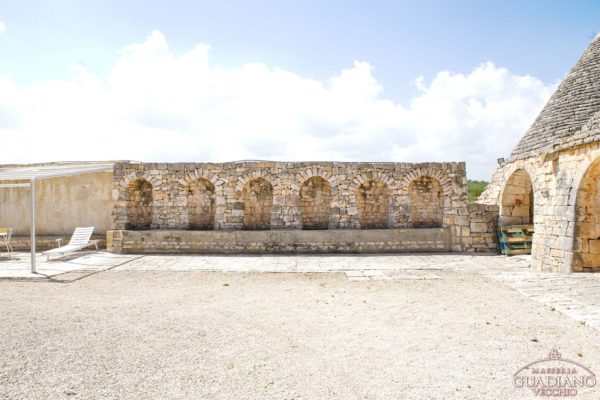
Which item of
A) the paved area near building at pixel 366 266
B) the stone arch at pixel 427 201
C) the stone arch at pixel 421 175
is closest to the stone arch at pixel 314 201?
the paved area near building at pixel 366 266

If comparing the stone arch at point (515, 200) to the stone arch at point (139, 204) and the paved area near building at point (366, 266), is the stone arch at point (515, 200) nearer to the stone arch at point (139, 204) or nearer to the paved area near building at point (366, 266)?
the paved area near building at point (366, 266)

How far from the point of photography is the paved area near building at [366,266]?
641 centimetres

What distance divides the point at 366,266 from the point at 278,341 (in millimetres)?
4760

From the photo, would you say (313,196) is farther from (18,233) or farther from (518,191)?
(18,233)

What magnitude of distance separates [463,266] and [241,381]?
6.76 meters

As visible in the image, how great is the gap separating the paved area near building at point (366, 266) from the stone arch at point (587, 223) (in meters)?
0.40

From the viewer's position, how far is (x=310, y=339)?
14.1 feet

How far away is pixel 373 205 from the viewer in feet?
38.9

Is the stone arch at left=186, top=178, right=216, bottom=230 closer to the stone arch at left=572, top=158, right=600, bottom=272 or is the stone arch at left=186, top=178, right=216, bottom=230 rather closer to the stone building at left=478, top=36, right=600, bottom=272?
the stone building at left=478, top=36, right=600, bottom=272

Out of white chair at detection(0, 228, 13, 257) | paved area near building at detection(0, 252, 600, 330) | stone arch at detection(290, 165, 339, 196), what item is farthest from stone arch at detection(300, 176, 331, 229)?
white chair at detection(0, 228, 13, 257)

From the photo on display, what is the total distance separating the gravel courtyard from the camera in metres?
3.21

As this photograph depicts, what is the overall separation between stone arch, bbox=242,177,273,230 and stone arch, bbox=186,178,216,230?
1.11 meters

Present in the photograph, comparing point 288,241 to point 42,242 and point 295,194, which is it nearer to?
point 295,194

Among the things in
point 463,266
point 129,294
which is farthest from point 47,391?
point 463,266
